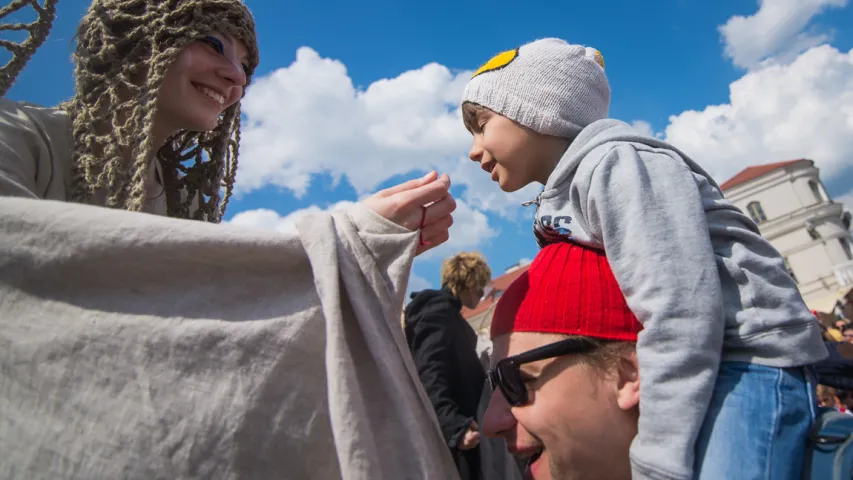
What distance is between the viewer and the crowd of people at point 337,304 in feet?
3.30

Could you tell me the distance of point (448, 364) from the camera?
139 inches

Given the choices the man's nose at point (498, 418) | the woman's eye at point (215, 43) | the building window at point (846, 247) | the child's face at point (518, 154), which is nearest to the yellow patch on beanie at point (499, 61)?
the child's face at point (518, 154)

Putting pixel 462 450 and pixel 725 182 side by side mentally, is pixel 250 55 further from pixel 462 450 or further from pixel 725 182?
pixel 725 182

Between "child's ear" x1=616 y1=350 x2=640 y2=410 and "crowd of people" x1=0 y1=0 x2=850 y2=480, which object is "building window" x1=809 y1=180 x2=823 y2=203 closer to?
"crowd of people" x1=0 y1=0 x2=850 y2=480

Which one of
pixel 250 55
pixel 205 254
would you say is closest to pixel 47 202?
pixel 205 254

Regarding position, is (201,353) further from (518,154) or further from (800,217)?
(800,217)

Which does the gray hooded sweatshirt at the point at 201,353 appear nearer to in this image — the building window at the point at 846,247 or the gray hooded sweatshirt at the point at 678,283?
the gray hooded sweatshirt at the point at 678,283

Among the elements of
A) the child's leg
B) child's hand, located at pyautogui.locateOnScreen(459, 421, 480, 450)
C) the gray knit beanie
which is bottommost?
the child's leg

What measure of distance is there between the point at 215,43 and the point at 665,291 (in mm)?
1801

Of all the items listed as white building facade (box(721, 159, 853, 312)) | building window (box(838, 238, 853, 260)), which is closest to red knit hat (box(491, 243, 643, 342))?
white building facade (box(721, 159, 853, 312))

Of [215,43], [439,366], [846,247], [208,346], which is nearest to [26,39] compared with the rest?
[215,43]

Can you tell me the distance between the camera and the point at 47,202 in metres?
1.10

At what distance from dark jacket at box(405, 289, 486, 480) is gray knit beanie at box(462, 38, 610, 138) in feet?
5.57

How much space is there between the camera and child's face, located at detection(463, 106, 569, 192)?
2.30 meters
